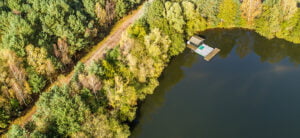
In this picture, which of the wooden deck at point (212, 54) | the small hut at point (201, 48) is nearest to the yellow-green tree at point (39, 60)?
the small hut at point (201, 48)

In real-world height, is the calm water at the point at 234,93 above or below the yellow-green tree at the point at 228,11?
below

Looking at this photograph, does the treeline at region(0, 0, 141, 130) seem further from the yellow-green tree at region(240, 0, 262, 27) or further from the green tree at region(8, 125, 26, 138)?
the yellow-green tree at region(240, 0, 262, 27)

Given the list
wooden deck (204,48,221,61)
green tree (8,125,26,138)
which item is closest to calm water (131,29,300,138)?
wooden deck (204,48,221,61)

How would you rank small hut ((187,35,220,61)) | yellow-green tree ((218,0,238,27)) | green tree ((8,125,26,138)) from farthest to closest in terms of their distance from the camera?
yellow-green tree ((218,0,238,27)), small hut ((187,35,220,61)), green tree ((8,125,26,138))

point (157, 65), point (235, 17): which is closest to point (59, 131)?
point (157, 65)

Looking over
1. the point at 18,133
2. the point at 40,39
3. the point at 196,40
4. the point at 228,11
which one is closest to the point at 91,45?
the point at 40,39

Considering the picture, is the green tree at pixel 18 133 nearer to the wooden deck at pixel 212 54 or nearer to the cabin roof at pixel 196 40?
the wooden deck at pixel 212 54
